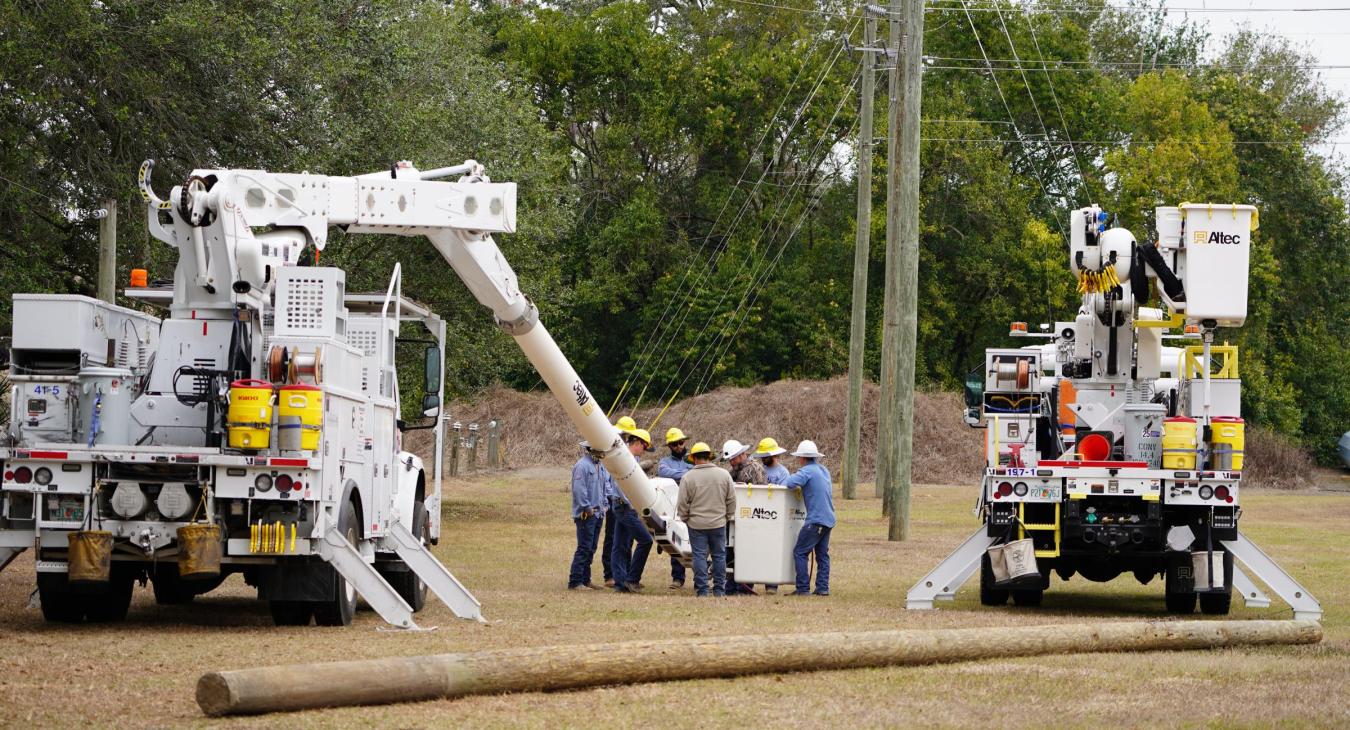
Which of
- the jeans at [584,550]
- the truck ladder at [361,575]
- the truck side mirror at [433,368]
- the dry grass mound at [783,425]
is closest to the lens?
the truck ladder at [361,575]

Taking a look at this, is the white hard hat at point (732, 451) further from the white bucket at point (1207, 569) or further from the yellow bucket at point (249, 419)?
the yellow bucket at point (249, 419)

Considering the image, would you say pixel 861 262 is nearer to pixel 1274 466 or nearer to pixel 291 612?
→ pixel 1274 466

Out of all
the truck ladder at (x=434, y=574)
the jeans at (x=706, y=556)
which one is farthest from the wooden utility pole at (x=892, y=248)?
the truck ladder at (x=434, y=574)

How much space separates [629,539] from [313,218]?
6.19 meters

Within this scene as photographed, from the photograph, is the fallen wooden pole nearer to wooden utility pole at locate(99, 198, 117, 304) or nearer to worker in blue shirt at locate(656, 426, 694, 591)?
worker in blue shirt at locate(656, 426, 694, 591)

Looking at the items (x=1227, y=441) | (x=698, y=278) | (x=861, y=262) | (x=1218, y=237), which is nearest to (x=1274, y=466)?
(x=698, y=278)

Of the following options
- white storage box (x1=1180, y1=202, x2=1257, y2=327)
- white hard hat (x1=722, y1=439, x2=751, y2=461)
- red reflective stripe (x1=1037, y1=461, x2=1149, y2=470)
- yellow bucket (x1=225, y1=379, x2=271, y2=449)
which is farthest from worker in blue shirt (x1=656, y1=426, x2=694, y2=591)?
yellow bucket (x1=225, y1=379, x2=271, y2=449)

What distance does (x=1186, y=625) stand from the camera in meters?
13.4

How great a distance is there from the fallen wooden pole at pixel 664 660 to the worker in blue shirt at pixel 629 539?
6.83m

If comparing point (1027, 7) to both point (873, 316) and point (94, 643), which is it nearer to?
point (873, 316)

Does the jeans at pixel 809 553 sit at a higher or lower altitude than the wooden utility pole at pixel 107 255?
lower

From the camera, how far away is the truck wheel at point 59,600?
539 inches

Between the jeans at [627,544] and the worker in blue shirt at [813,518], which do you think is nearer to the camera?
the worker in blue shirt at [813,518]

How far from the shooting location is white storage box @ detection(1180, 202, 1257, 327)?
16031 mm
